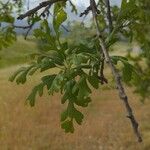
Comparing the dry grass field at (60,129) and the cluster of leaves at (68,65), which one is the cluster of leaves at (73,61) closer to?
the cluster of leaves at (68,65)

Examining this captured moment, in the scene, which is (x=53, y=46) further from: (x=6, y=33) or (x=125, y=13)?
(x=6, y=33)

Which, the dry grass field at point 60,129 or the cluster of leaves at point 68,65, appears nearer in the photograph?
the cluster of leaves at point 68,65

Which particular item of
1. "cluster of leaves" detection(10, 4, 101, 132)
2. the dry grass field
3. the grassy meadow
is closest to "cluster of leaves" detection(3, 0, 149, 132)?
"cluster of leaves" detection(10, 4, 101, 132)

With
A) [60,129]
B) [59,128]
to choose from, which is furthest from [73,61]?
[59,128]

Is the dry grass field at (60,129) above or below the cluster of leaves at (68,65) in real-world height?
below

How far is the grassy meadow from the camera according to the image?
85.0 feet

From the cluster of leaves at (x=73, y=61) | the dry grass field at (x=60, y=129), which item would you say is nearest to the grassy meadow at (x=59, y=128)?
the dry grass field at (x=60, y=129)

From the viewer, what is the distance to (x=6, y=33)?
5461mm

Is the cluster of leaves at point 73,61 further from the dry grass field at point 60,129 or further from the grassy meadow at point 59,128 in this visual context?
the dry grass field at point 60,129

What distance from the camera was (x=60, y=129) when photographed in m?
30.3

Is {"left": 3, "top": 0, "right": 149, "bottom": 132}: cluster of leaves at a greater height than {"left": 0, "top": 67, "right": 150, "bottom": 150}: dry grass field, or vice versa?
{"left": 3, "top": 0, "right": 149, "bottom": 132}: cluster of leaves

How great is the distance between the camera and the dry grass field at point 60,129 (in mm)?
25906

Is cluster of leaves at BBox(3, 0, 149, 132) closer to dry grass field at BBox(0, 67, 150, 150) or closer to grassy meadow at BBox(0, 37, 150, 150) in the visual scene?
grassy meadow at BBox(0, 37, 150, 150)

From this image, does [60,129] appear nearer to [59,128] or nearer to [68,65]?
[59,128]
